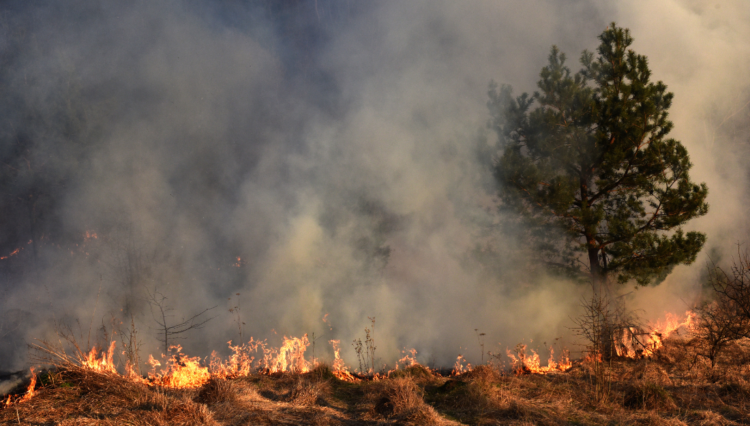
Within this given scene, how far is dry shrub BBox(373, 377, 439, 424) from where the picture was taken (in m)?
5.06

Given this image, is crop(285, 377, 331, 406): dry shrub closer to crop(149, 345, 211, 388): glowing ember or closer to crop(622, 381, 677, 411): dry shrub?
crop(149, 345, 211, 388): glowing ember

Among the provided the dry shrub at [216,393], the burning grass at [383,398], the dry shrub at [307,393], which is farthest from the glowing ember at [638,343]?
the dry shrub at [216,393]

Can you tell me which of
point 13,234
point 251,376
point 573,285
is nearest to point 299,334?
point 251,376

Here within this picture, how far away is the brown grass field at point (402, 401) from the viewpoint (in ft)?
16.0

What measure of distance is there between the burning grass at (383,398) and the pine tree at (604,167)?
2.86 metres

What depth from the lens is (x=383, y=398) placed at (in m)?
6.02

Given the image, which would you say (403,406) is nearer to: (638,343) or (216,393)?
(216,393)

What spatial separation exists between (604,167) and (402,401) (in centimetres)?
798

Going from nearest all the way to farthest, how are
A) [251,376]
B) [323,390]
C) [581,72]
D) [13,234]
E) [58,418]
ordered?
[58,418] → [323,390] → [251,376] → [581,72] → [13,234]

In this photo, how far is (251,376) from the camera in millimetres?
8469

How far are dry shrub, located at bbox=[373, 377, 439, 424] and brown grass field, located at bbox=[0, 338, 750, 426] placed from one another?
2cm

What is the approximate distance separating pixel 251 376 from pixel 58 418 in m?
4.16

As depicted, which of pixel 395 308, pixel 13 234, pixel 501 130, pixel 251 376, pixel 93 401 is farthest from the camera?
pixel 13 234

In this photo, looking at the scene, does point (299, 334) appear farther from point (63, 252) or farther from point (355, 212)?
point (63, 252)
